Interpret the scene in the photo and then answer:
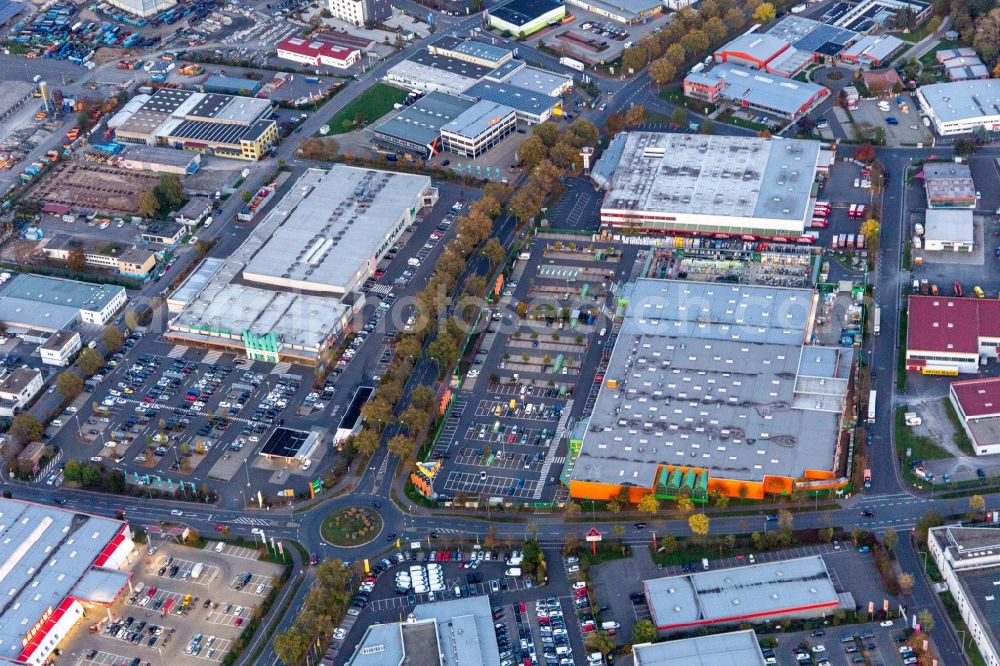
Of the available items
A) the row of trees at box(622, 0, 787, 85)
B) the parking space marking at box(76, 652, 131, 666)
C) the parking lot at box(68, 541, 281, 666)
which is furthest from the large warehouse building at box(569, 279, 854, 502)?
the row of trees at box(622, 0, 787, 85)

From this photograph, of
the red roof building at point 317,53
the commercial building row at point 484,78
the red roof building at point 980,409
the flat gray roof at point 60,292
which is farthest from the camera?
the red roof building at point 317,53

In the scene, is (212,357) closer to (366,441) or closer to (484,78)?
(366,441)

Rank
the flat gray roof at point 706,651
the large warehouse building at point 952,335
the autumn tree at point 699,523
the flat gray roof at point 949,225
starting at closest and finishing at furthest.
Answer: the flat gray roof at point 706,651 → the autumn tree at point 699,523 → the large warehouse building at point 952,335 → the flat gray roof at point 949,225

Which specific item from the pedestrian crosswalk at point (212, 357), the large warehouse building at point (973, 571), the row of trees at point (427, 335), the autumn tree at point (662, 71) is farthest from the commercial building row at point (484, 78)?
the large warehouse building at point (973, 571)

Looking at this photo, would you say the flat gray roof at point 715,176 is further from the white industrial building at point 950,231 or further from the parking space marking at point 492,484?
the parking space marking at point 492,484

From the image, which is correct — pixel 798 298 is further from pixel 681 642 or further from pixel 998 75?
pixel 998 75

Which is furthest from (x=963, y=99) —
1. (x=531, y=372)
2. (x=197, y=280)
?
(x=197, y=280)

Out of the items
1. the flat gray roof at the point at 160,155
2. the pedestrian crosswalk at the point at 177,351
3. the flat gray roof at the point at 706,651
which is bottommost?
the pedestrian crosswalk at the point at 177,351
